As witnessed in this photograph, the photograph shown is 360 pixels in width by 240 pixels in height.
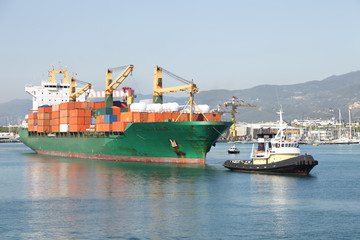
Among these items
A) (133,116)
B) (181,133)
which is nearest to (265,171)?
(181,133)

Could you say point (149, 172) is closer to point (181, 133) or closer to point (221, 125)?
point (181, 133)

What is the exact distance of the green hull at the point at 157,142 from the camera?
7144 cm

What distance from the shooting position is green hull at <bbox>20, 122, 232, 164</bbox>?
71.4 metres

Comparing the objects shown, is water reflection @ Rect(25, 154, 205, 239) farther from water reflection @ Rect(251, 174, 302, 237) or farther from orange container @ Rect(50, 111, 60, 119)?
orange container @ Rect(50, 111, 60, 119)

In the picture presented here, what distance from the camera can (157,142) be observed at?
76.1 metres

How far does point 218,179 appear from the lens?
5853 centimetres

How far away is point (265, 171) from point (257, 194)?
17.1 metres

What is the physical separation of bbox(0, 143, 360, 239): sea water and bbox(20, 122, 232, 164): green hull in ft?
28.5

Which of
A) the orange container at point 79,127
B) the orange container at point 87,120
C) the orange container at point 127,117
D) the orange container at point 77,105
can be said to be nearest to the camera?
the orange container at point 127,117

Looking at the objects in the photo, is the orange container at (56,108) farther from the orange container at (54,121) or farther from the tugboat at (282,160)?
the tugboat at (282,160)

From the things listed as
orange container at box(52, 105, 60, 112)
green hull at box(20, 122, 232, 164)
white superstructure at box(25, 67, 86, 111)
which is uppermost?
white superstructure at box(25, 67, 86, 111)

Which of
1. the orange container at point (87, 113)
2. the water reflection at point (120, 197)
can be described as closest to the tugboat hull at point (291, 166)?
the water reflection at point (120, 197)

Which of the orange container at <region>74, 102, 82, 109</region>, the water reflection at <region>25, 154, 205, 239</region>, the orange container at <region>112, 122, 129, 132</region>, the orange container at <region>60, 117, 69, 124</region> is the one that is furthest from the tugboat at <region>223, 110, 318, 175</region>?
the orange container at <region>60, 117, 69, 124</region>

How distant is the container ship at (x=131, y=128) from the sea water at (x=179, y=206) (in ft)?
31.2
